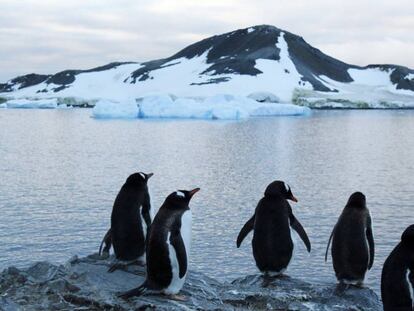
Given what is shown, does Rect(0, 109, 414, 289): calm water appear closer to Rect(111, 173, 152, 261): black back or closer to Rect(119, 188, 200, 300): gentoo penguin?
Rect(111, 173, 152, 261): black back

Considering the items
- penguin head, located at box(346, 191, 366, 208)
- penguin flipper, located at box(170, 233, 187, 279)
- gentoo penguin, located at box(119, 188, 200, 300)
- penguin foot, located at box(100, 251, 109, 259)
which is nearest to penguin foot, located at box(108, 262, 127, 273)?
penguin foot, located at box(100, 251, 109, 259)

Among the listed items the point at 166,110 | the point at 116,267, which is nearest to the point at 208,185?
the point at 116,267

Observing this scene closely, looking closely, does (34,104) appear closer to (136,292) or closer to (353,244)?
(353,244)

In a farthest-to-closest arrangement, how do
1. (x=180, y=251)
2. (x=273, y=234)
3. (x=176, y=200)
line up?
(x=273, y=234)
(x=176, y=200)
(x=180, y=251)

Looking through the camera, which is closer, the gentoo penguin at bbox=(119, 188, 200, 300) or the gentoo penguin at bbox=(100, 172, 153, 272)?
the gentoo penguin at bbox=(119, 188, 200, 300)

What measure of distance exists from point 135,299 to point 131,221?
123cm

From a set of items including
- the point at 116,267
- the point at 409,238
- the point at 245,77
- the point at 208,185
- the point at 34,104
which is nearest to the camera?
the point at 409,238

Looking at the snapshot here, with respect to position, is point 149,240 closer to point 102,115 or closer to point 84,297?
point 84,297

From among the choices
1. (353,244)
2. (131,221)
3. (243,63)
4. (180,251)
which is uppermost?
(243,63)

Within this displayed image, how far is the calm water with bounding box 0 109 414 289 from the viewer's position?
13320 millimetres

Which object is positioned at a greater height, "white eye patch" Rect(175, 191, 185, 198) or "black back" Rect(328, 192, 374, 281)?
"white eye patch" Rect(175, 191, 185, 198)

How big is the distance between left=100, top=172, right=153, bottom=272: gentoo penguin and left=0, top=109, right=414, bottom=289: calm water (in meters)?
4.32

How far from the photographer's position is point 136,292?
6.60 metres

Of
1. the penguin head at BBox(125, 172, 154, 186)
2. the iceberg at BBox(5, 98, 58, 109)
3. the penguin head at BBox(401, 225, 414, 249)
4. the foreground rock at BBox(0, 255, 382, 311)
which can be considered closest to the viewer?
the penguin head at BBox(401, 225, 414, 249)
